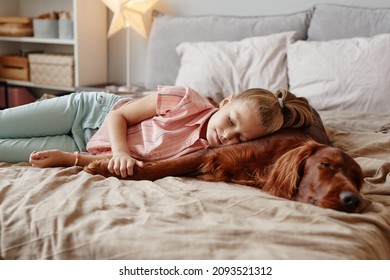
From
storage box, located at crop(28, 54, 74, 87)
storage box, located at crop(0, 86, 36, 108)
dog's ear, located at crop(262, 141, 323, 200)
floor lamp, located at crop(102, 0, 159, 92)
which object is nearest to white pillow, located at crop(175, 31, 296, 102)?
floor lamp, located at crop(102, 0, 159, 92)

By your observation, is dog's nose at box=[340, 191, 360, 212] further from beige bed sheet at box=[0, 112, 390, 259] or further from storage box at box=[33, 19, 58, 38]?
storage box at box=[33, 19, 58, 38]

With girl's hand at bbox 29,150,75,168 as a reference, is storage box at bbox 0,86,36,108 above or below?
below

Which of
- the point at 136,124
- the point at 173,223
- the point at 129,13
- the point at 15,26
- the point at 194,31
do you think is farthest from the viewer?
the point at 15,26

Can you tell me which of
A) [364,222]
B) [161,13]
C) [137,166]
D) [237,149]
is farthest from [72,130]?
[161,13]

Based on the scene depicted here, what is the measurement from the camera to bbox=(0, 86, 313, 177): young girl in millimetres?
1226

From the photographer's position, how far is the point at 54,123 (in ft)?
5.01

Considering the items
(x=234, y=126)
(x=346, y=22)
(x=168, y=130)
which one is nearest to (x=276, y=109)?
(x=234, y=126)

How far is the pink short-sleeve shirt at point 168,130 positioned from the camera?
1.32 meters

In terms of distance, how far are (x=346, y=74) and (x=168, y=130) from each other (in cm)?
101

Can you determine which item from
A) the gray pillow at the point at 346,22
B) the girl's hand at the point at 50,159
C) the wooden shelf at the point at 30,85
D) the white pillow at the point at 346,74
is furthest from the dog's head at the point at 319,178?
the wooden shelf at the point at 30,85

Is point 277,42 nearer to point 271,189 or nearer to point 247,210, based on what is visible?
point 271,189

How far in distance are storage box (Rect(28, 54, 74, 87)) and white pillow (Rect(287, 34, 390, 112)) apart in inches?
61.6

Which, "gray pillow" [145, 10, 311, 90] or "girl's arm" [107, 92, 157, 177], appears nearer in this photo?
"girl's arm" [107, 92, 157, 177]

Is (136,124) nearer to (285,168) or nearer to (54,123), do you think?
(54,123)
